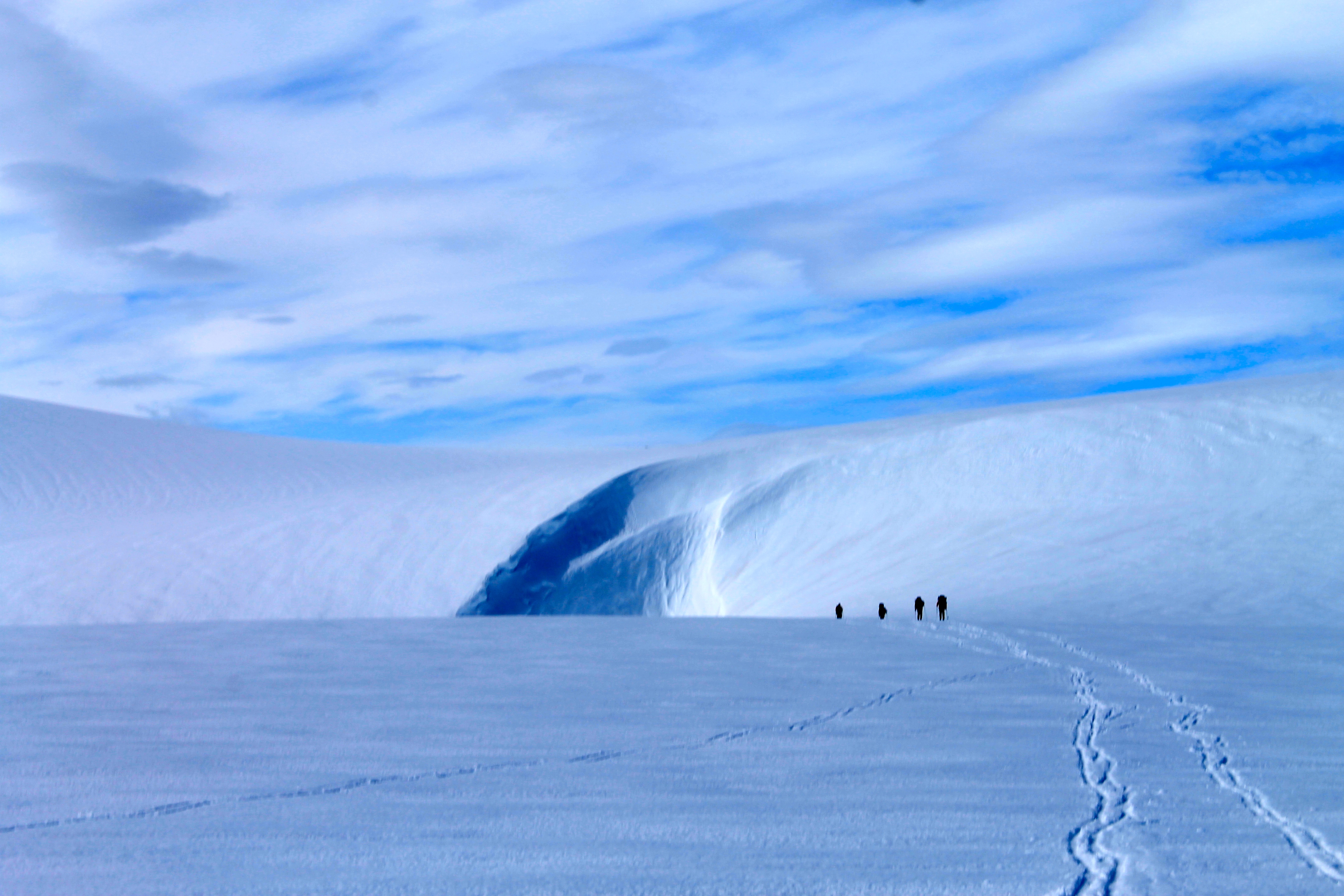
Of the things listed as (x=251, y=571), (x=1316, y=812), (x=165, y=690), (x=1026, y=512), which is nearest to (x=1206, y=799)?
(x=1316, y=812)

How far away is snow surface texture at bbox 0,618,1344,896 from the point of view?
12.5 feet

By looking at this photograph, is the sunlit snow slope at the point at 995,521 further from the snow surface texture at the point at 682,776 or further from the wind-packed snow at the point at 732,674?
the snow surface texture at the point at 682,776

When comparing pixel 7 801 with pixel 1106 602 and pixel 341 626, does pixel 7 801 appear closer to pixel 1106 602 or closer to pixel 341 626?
pixel 341 626

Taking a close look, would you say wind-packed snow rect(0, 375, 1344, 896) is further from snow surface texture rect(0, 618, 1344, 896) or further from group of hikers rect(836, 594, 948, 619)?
group of hikers rect(836, 594, 948, 619)

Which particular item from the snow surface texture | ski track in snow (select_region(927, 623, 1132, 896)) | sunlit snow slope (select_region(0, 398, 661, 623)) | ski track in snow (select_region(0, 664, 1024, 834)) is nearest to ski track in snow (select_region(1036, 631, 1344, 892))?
the snow surface texture

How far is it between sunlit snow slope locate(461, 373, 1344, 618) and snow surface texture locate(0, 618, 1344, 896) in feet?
19.7

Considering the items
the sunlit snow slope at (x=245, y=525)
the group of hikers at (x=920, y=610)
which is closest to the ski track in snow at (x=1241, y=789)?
the group of hikers at (x=920, y=610)

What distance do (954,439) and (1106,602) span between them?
7082mm

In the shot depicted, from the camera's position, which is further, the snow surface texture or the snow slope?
the snow slope

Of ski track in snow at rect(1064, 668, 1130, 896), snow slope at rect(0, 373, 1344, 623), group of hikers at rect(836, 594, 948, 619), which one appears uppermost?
snow slope at rect(0, 373, 1344, 623)

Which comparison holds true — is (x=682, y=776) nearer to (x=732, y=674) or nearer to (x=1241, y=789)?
(x=1241, y=789)

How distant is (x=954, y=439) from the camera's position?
2155 cm

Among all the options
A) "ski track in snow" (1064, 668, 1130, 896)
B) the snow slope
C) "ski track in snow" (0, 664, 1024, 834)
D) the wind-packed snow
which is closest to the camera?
"ski track in snow" (1064, 668, 1130, 896)

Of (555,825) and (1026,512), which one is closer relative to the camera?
(555,825)
